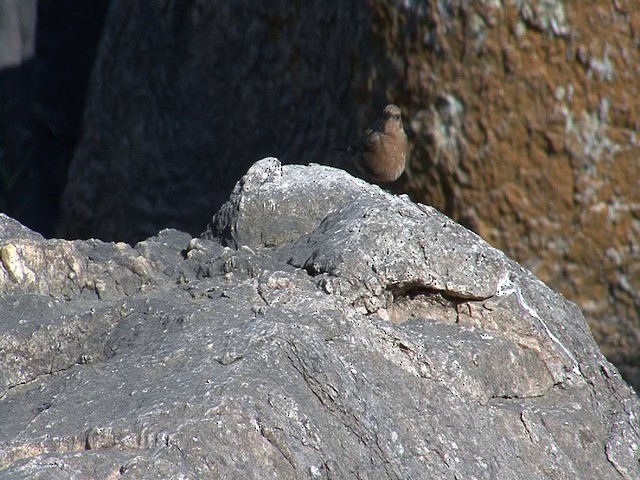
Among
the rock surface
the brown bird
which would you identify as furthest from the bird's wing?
the rock surface

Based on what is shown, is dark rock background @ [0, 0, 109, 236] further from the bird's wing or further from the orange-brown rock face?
the orange-brown rock face

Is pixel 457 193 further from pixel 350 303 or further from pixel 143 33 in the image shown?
pixel 143 33

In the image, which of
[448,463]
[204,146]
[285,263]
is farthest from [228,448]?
[204,146]

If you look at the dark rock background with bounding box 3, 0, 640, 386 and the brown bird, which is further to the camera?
the brown bird

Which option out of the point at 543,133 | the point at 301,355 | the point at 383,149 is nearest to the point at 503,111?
the point at 543,133

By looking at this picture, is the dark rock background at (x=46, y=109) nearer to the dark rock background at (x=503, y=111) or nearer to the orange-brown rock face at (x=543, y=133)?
the dark rock background at (x=503, y=111)

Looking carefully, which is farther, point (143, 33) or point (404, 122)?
point (143, 33)
